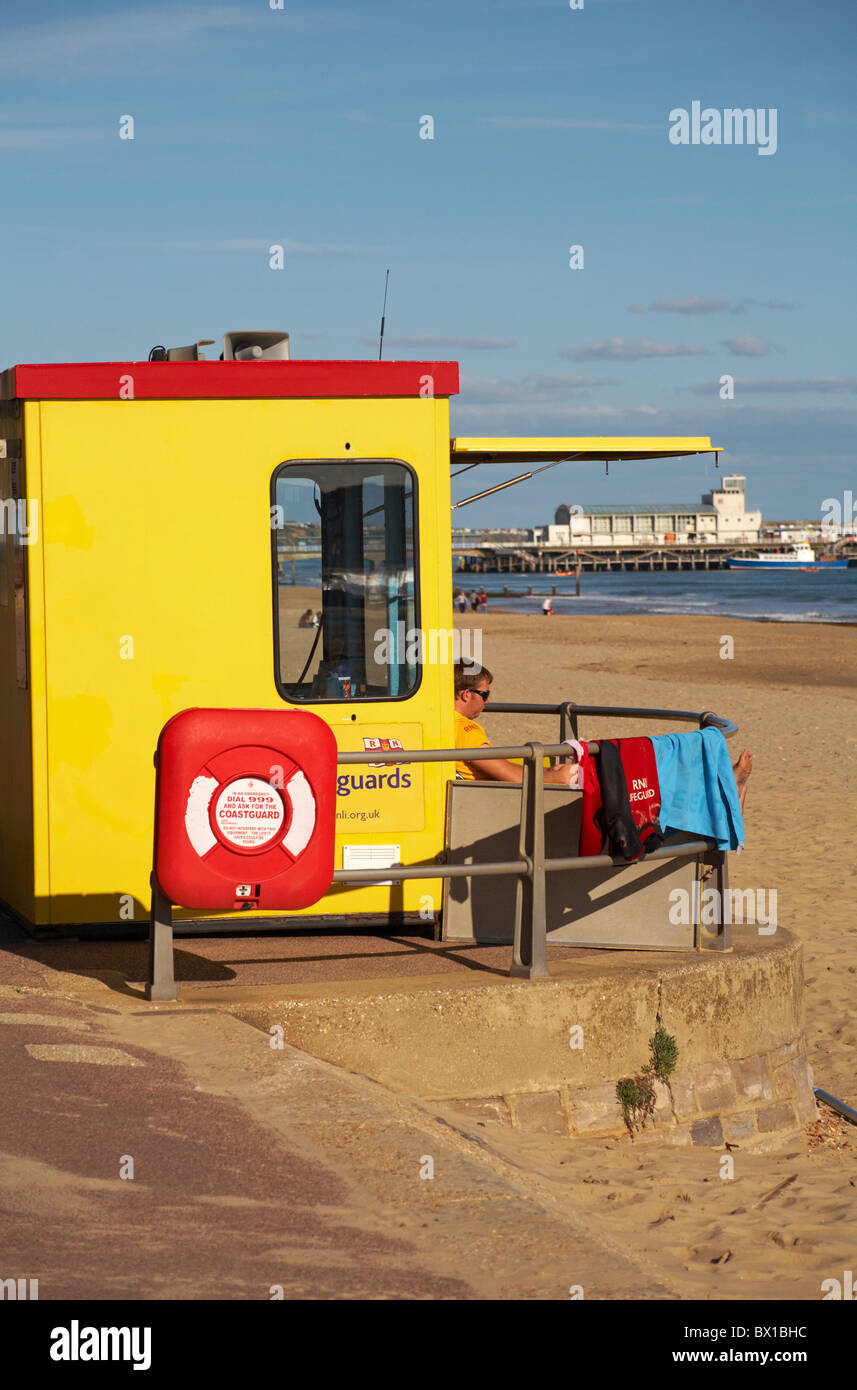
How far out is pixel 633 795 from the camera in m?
6.09

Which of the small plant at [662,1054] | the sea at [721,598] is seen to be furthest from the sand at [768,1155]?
the sea at [721,598]

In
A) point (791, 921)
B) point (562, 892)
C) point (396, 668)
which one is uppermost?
point (396, 668)

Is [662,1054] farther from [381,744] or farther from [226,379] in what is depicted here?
[226,379]

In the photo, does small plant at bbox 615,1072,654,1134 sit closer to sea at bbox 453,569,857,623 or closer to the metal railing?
the metal railing

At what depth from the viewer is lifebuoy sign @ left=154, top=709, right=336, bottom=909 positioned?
5.24 metres

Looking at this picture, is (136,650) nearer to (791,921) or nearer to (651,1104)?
(651,1104)

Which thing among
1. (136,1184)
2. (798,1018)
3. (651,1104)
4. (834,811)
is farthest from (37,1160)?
(834,811)

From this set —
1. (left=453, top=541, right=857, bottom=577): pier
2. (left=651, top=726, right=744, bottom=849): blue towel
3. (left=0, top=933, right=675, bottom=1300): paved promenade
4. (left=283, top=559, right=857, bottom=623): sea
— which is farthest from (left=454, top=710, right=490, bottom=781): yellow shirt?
(left=453, top=541, right=857, bottom=577): pier

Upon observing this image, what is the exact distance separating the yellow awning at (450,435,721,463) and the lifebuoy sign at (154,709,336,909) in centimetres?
209

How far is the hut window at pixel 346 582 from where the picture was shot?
250 inches

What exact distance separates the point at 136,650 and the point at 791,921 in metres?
5.53

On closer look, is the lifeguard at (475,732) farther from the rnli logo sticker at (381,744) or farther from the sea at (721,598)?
the sea at (721,598)

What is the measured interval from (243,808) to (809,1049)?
3849 millimetres
